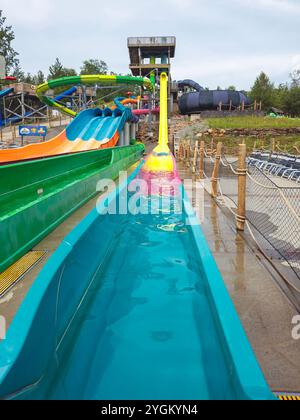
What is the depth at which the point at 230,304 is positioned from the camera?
2.39 metres

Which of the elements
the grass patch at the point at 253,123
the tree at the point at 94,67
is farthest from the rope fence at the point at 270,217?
the tree at the point at 94,67

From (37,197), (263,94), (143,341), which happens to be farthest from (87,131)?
(263,94)

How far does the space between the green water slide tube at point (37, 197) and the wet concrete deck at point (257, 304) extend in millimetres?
304

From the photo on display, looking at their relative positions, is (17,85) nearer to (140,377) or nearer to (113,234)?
(113,234)

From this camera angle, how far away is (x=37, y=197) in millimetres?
5297

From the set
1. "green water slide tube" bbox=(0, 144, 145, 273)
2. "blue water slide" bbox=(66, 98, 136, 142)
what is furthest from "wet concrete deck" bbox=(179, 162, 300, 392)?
"blue water slide" bbox=(66, 98, 136, 142)

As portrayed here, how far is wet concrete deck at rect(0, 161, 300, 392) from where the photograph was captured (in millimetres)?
2066

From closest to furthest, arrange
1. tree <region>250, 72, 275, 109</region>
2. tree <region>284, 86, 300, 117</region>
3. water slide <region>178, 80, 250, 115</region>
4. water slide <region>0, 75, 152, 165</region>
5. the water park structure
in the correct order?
the water park structure < water slide <region>0, 75, 152, 165</region> < water slide <region>178, 80, 250, 115</region> < tree <region>284, 86, 300, 117</region> < tree <region>250, 72, 275, 109</region>

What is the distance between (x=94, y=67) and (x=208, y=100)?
50139 millimetres

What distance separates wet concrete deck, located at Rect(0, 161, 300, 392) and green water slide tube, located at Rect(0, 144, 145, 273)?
30 centimetres

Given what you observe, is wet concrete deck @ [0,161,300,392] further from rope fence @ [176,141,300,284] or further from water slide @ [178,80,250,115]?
water slide @ [178,80,250,115]

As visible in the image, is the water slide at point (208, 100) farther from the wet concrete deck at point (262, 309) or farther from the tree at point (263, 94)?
the wet concrete deck at point (262, 309)

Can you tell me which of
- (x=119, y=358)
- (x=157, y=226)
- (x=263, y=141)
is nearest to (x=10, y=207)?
(x=157, y=226)

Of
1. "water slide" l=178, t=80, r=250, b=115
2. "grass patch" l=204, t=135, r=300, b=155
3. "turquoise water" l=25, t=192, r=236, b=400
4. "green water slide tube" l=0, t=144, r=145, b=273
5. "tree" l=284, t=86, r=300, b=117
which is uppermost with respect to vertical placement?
"tree" l=284, t=86, r=300, b=117
